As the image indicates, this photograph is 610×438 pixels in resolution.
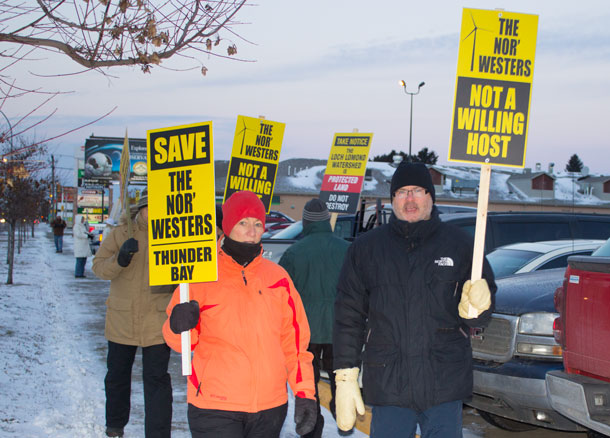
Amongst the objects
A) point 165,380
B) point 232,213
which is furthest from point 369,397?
point 165,380

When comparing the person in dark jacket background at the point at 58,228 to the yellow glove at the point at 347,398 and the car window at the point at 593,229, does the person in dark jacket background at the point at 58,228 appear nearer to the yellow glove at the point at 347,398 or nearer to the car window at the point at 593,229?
the car window at the point at 593,229

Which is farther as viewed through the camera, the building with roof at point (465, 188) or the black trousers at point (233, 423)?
the building with roof at point (465, 188)

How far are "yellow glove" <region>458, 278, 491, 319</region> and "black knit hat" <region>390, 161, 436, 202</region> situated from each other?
645 mm

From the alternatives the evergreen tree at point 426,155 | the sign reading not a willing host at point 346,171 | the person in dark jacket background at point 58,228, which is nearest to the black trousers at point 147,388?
the sign reading not a willing host at point 346,171

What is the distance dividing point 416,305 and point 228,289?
0.97 m

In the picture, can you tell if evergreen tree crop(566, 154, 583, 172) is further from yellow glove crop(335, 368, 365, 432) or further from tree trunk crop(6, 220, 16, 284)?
yellow glove crop(335, 368, 365, 432)

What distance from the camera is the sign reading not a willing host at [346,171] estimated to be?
35.6 ft

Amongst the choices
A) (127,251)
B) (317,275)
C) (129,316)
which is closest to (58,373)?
Result: (129,316)

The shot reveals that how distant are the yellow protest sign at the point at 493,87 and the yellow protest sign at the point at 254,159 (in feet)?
16.0

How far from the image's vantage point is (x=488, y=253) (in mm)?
8609

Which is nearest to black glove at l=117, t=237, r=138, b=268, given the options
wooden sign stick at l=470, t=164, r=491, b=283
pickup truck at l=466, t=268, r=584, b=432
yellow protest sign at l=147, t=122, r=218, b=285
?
yellow protest sign at l=147, t=122, r=218, b=285

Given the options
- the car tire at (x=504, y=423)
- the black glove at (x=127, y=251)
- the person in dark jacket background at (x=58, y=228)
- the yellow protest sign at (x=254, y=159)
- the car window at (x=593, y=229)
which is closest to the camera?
the black glove at (x=127, y=251)

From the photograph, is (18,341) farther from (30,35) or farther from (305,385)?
(305,385)

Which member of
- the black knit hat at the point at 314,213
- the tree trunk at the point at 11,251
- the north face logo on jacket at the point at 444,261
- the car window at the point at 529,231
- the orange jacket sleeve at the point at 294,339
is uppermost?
the black knit hat at the point at 314,213
